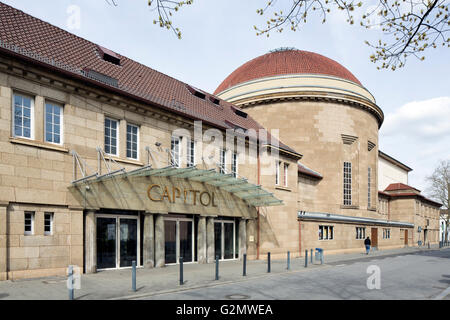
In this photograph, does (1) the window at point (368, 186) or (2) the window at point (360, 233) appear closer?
(2) the window at point (360, 233)

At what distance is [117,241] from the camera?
1784cm

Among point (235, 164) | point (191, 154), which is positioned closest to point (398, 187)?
point (235, 164)

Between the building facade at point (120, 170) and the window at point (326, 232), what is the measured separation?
0.16m

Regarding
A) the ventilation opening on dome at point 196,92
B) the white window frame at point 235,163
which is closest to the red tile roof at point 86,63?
the ventilation opening on dome at point 196,92

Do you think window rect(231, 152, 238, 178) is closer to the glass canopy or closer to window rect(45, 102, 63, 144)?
the glass canopy

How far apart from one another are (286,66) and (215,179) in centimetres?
2500

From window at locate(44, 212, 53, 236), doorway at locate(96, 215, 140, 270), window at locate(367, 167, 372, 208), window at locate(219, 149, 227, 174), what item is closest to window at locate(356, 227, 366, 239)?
window at locate(367, 167, 372, 208)

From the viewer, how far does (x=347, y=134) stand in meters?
40.4

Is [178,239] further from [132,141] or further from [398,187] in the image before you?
[398,187]

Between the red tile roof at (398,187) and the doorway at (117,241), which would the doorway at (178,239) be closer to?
the doorway at (117,241)

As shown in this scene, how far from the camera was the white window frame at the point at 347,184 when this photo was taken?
137 feet

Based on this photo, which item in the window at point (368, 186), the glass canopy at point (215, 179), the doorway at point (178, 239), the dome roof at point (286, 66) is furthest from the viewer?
the window at point (368, 186)
